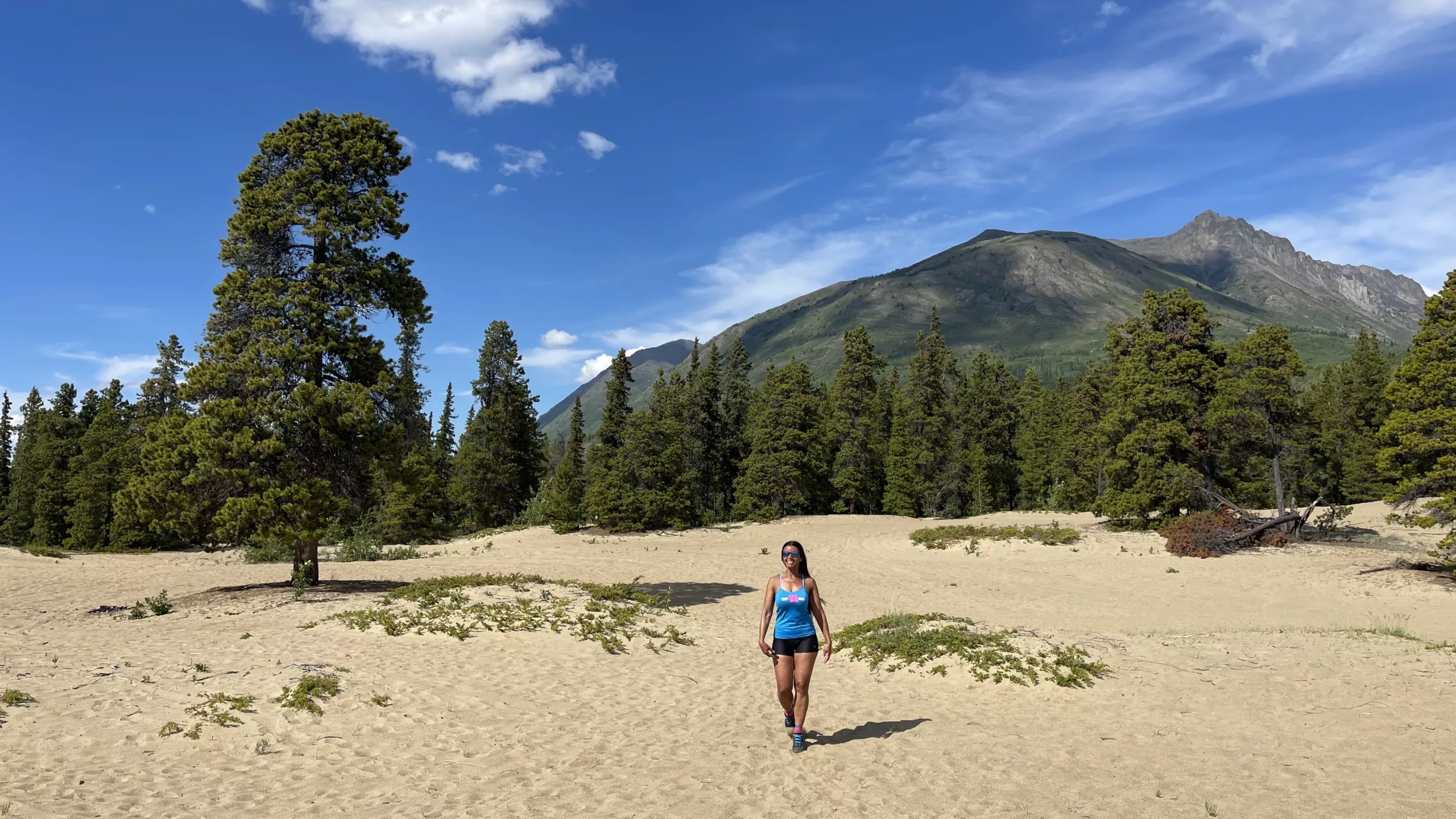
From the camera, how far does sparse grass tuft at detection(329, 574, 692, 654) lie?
44.9 ft

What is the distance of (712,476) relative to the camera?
52.3 metres

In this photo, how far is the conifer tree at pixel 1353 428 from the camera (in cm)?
4859

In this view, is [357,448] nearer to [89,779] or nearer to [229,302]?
[229,302]

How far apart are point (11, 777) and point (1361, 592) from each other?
2767 cm

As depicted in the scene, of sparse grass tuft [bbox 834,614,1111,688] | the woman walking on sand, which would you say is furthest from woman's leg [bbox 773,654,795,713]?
sparse grass tuft [bbox 834,614,1111,688]

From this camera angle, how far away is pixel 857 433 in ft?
155

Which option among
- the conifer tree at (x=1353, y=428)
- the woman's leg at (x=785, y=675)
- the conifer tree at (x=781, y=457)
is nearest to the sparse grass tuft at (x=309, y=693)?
the woman's leg at (x=785, y=675)

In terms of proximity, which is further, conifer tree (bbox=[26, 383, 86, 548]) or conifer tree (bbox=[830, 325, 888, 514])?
conifer tree (bbox=[830, 325, 888, 514])

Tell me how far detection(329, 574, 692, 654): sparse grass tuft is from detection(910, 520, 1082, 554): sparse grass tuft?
15.8m

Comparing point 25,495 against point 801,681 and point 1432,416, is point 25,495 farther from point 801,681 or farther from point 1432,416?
point 1432,416

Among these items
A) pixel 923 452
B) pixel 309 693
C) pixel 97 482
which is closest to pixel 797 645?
pixel 309 693

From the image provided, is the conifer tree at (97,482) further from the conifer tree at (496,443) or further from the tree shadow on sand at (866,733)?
the tree shadow on sand at (866,733)

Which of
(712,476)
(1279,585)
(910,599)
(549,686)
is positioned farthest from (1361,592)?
(712,476)

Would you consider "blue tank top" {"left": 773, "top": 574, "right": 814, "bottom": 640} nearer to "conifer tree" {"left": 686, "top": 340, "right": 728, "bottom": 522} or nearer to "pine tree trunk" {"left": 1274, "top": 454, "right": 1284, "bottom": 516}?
"pine tree trunk" {"left": 1274, "top": 454, "right": 1284, "bottom": 516}
